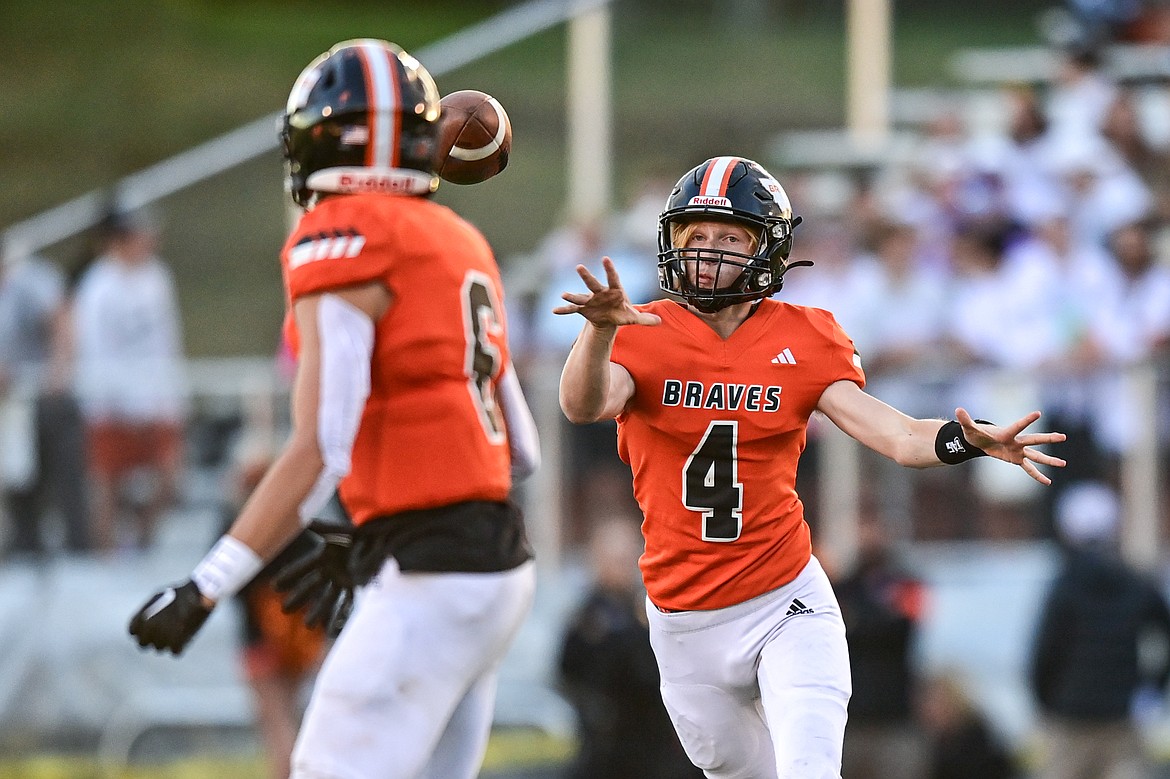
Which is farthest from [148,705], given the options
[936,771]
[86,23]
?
[86,23]

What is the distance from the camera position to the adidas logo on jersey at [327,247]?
4.68 meters

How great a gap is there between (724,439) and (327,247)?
1280 millimetres

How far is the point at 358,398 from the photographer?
461cm

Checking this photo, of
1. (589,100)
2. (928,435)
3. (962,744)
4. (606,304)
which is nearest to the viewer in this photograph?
(606,304)

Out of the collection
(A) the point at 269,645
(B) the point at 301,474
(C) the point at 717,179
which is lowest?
(A) the point at 269,645

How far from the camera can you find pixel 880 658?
10445 mm

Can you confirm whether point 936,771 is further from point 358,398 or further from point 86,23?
point 86,23

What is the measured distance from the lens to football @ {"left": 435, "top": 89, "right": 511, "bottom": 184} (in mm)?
5621

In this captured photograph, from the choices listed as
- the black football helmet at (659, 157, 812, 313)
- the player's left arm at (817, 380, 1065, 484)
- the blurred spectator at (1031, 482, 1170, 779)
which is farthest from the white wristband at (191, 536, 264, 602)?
the blurred spectator at (1031, 482, 1170, 779)

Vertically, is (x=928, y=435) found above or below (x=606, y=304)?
below

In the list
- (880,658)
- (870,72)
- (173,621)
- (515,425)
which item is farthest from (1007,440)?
(870,72)

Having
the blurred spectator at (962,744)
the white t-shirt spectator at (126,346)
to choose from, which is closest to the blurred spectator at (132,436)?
the white t-shirt spectator at (126,346)

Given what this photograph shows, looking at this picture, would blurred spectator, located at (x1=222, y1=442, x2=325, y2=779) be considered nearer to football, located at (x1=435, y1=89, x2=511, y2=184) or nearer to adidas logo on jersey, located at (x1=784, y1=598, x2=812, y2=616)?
football, located at (x1=435, y1=89, x2=511, y2=184)

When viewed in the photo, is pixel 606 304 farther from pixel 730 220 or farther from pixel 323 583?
pixel 323 583
